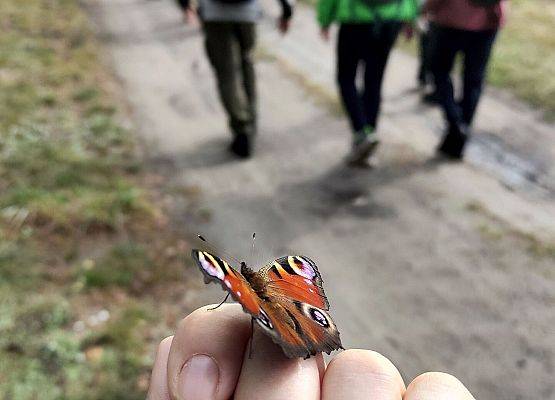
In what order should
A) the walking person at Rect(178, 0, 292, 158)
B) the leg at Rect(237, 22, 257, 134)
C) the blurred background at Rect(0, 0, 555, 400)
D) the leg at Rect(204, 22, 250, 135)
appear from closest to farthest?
the blurred background at Rect(0, 0, 555, 400), the walking person at Rect(178, 0, 292, 158), the leg at Rect(204, 22, 250, 135), the leg at Rect(237, 22, 257, 134)

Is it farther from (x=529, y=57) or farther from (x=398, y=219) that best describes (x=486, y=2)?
(x=529, y=57)

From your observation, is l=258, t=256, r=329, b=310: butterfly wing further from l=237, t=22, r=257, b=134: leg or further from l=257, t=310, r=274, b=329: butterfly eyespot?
l=237, t=22, r=257, b=134: leg

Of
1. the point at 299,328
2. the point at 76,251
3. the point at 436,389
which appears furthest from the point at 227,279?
the point at 76,251

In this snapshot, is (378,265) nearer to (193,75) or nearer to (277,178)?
(277,178)

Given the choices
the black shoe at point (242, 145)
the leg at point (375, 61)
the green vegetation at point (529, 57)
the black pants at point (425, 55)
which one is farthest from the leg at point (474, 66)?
the black shoe at point (242, 145)

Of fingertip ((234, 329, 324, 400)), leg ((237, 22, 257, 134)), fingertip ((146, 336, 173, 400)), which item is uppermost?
fingertip ((234, 329, 324, 400))

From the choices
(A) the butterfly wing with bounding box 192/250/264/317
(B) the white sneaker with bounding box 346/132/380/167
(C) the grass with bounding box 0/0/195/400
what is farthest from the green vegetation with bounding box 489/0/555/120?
(A) the butterfly wing with bounding box 192/250/264/317

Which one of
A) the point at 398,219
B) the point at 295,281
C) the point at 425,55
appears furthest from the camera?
the point at 425,55
